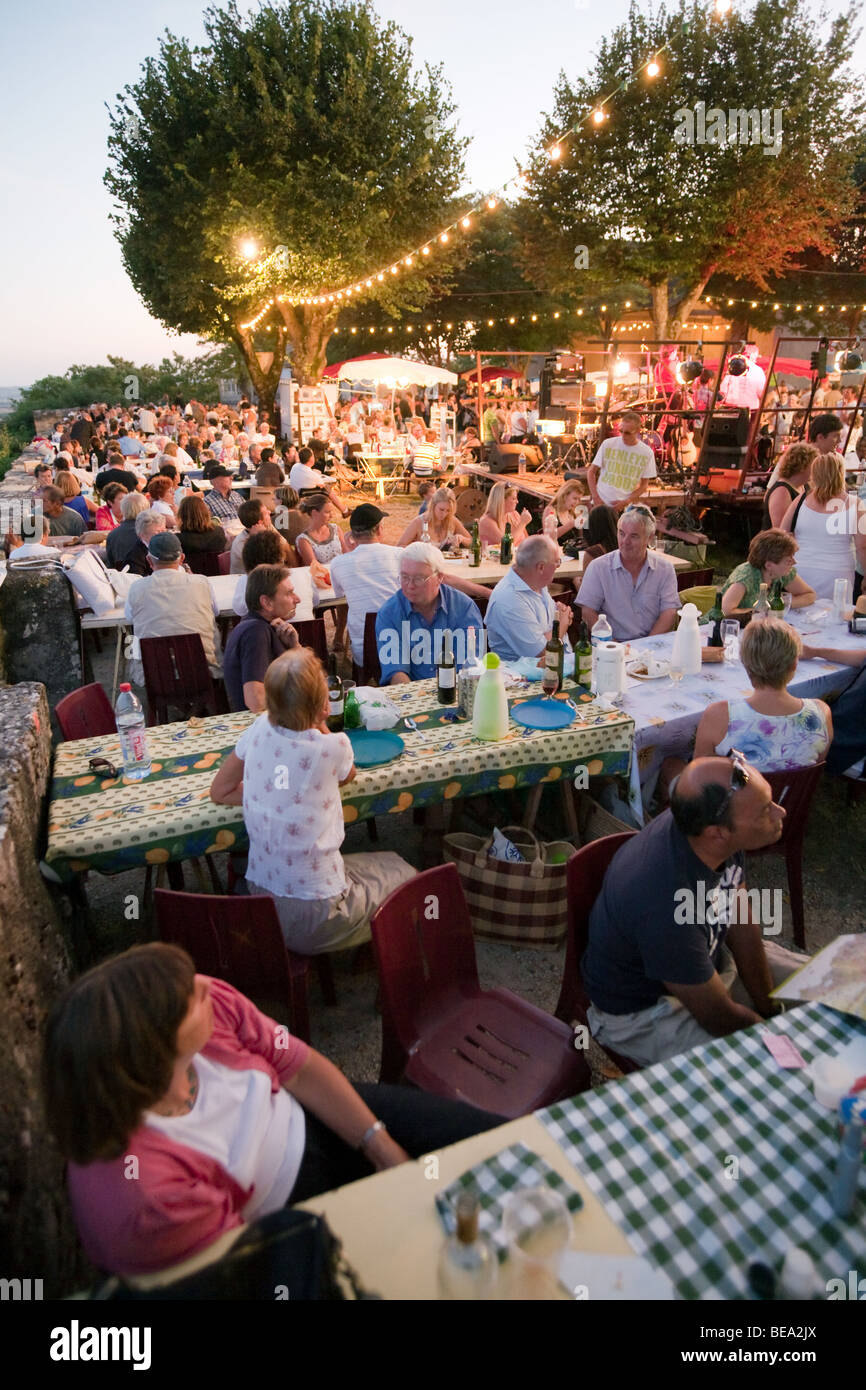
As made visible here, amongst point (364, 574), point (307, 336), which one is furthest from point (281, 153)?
point (364, 574)

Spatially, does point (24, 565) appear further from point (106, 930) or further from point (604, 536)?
point (604, 536)

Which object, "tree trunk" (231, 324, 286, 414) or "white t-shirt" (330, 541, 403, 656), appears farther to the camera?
"tree trunk" (231, 324, 286, 414)

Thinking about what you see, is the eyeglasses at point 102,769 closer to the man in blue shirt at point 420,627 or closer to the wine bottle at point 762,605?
the man in blue shirt at point 420,627

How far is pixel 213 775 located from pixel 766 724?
246 centimetres

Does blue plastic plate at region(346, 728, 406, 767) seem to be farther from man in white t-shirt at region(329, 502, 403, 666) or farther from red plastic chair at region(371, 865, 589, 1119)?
man in white t-shirt at region(329, 502, 403, 666)

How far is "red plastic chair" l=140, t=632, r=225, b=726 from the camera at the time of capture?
504 centimetres

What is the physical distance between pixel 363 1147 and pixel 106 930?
234 cm

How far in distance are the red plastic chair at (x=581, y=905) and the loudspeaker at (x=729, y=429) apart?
1100cm

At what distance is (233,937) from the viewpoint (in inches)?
101

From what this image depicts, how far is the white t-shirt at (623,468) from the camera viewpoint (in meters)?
8.31

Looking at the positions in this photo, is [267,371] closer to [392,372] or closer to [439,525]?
[392,372]

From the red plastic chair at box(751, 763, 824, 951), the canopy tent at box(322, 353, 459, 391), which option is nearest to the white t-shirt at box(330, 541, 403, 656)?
the red plastic chair at box(751, 763, 824, 951)

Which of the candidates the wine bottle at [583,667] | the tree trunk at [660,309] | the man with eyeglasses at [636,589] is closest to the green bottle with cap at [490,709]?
the wine bottle at [583,667]

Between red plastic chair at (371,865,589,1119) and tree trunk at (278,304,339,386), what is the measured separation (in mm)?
23890
